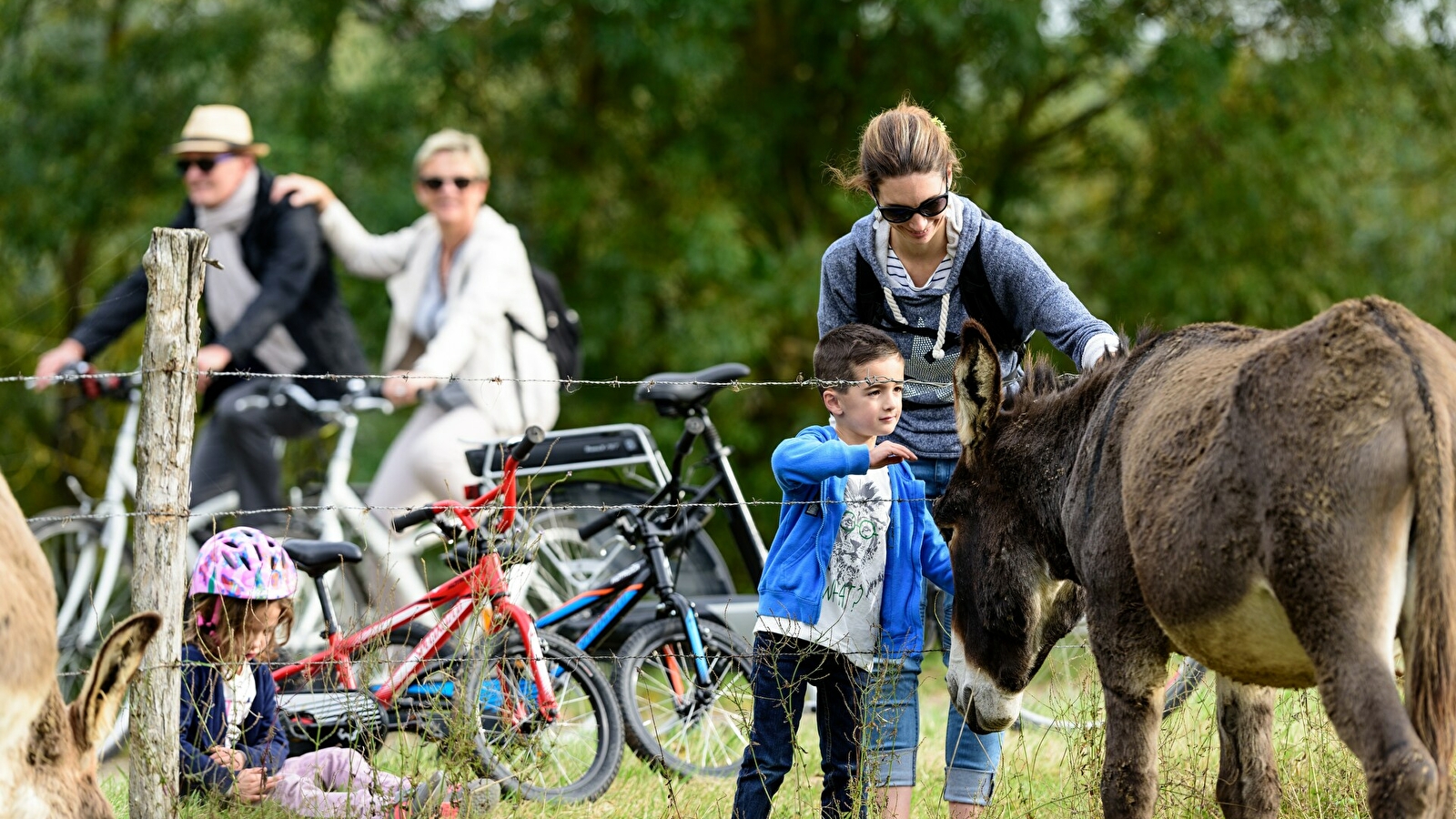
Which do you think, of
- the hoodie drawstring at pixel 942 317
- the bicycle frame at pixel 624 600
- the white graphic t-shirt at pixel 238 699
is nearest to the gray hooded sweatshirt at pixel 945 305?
the hoodie drawstring at pixel 942 317

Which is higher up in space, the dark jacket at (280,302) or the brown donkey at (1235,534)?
the dark jacket at (280,302)

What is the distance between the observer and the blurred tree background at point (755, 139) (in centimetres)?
1107

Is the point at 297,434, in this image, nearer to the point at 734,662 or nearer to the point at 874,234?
the point at 734,662

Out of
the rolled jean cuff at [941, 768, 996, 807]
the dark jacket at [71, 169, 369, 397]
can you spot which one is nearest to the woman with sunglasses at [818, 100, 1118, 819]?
the rolled jean cuff at [941, 768, 996, 807]

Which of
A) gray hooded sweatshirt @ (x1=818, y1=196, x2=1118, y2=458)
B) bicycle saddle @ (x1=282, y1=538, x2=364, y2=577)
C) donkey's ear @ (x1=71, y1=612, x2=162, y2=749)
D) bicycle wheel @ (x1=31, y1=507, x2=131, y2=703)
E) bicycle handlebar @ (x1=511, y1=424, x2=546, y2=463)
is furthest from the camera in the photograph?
bicycle wheel @ (x1=31, y1=507, x2=131, y2=703)

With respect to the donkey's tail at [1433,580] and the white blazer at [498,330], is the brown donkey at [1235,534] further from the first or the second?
the white blazer at [498,330]

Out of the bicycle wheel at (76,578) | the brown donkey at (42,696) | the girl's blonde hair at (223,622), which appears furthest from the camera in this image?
the bicycle wheel at (76,578)

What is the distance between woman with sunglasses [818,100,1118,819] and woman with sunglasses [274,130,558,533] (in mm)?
2367

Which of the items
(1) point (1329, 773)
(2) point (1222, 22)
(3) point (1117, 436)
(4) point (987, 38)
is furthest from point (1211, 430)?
(2) point (1222, 22)

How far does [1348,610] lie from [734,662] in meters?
2.91

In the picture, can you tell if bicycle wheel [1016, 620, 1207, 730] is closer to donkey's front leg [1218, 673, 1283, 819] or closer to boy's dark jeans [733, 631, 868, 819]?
donkey's front leg [1218, 673, 1283, 819]

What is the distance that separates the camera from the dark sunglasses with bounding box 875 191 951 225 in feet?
13.0

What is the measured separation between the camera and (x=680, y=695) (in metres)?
5.18

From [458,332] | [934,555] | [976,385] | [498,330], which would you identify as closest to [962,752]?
[934,555]
